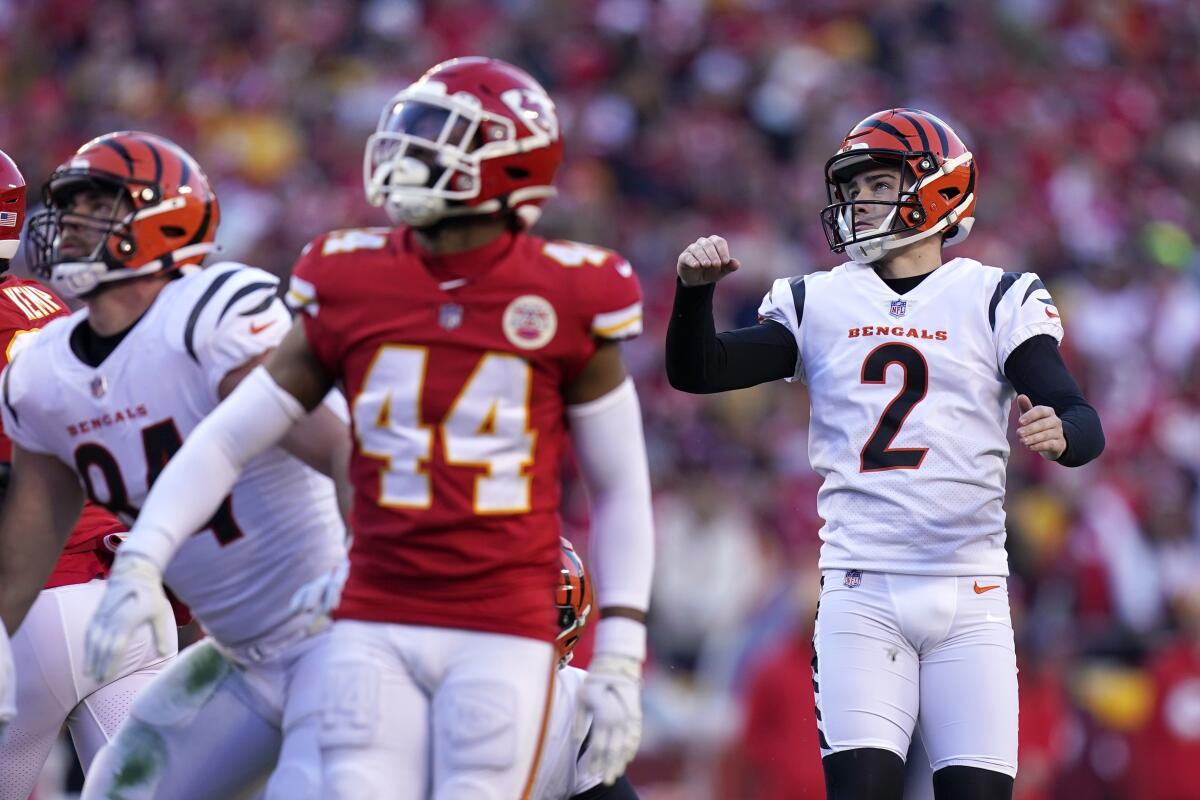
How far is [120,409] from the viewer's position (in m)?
4.11

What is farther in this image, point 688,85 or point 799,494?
point 688,85

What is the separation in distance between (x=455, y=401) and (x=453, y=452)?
3.9 inches

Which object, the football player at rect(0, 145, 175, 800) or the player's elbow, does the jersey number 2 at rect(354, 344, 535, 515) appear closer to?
the player's elbow

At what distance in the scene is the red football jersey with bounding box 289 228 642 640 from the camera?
3652mm

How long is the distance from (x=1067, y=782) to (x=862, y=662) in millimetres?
5279

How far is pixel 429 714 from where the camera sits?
367cm

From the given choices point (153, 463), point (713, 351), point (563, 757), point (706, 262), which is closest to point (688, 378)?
point (713, 351)

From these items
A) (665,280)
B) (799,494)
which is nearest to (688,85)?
(665,280)

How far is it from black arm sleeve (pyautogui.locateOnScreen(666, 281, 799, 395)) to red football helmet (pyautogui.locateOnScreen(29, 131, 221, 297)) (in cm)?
124

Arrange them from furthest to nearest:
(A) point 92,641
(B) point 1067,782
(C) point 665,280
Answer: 1. (C) point 665,280
2. (B) point 1067,782
3. (A) point 92,641

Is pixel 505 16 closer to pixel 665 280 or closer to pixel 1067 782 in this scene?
pixel 665 280

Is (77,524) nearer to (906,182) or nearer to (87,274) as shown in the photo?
(87,274)

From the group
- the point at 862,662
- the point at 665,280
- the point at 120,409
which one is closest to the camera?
the point at 120,409

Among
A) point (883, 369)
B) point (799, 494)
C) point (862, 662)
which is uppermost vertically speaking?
point (883, 369)
